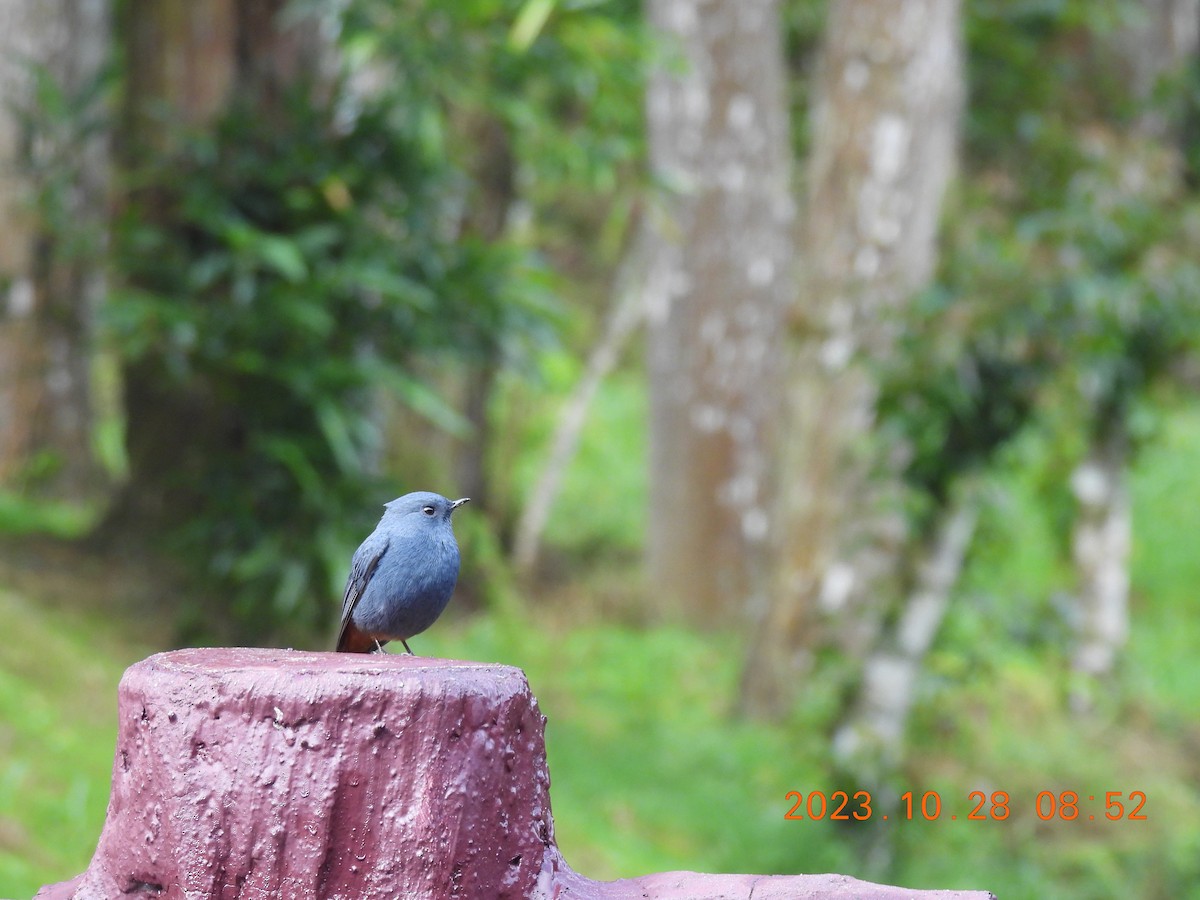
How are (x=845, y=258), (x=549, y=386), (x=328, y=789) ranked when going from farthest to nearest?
(x=845, y=258) < (x=549, y=386) < (x=328, y=789)

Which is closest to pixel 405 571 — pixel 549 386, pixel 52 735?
pixel 52 735

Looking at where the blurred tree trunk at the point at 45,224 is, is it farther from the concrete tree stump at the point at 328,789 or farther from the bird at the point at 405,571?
the concrete tree stump at the point at 328,789

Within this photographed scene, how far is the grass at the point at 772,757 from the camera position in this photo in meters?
4.65

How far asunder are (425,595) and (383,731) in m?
0.61

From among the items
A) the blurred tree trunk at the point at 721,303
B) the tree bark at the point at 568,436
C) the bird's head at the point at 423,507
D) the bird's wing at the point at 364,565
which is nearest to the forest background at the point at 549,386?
the blurred tree trunk at the point at 721,303

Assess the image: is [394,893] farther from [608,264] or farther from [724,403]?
[608,264]

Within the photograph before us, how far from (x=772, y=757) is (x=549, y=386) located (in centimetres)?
211

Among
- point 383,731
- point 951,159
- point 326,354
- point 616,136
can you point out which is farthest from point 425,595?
point 951,159

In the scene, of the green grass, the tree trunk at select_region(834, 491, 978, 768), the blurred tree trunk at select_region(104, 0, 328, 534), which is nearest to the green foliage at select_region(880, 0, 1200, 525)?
the tree trunk at select_region(834, 491, 978, 768)

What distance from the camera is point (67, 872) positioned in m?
3.76
